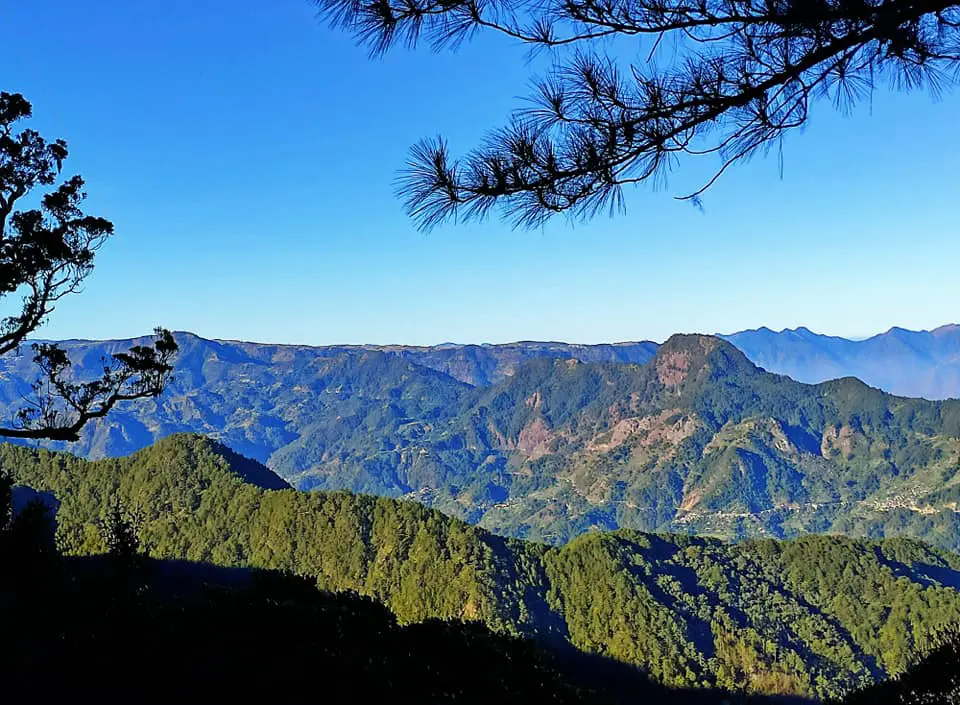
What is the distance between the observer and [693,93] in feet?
22.1

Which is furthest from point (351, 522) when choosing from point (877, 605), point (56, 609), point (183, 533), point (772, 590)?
point (56, 609)

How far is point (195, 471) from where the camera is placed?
125 m

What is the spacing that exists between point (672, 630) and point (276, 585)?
91.3m

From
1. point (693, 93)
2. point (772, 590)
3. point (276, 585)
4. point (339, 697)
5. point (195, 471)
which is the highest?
point (693, 93)

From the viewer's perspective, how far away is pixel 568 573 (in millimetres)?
106250

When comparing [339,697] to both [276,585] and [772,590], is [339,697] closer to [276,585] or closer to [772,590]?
[276,585]

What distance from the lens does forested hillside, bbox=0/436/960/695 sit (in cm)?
9000

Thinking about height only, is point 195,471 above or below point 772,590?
above

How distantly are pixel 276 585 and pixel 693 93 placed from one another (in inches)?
601

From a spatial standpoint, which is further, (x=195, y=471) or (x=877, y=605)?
(x=195, y=471)

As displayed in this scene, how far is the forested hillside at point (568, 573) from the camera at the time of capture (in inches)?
3543

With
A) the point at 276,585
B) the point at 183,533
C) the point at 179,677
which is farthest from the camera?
the point at 183,533

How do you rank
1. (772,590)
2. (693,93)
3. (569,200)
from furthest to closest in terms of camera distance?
(772,590), (569,200), (693,93)

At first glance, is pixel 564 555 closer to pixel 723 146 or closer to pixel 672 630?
pixel 672 630
